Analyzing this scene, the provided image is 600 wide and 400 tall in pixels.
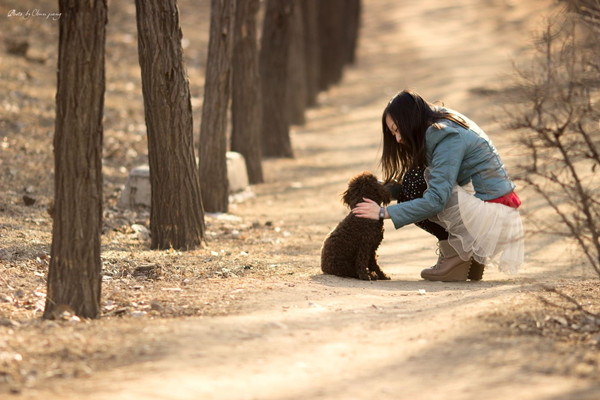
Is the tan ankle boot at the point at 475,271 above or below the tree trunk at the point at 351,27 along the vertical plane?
below

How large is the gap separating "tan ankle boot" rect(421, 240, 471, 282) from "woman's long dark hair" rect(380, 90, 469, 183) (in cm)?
76

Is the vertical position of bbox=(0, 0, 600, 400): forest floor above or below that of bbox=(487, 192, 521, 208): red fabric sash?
below

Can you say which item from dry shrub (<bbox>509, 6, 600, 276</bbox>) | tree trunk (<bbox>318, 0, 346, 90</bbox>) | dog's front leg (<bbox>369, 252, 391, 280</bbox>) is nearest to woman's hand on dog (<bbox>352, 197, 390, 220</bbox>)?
dog's front leg (<bbox>369, 252, 391, 280</bbox>)

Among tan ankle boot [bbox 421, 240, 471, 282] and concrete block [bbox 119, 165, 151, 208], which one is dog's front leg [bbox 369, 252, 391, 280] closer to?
tan ankle boot [bbox 421, 240, 471, 282]

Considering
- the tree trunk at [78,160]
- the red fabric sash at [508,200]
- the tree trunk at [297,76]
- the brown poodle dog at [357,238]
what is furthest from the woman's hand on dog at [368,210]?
the tree trunk at [297,76]

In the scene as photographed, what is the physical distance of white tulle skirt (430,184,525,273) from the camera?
664cm

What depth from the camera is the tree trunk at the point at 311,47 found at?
67.3ft

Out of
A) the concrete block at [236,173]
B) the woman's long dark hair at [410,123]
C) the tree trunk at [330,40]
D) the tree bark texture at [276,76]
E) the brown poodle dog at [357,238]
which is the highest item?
the tree trunk at [330,40]

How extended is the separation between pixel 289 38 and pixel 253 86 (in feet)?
8.42

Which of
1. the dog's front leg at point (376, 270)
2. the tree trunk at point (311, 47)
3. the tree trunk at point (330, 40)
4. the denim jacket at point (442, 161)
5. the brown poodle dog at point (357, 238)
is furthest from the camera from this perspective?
the tree trunk at point (330, 40)

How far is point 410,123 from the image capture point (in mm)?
6551

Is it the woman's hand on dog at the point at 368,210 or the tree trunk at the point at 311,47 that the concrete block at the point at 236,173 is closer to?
the woman's hand on dog at the point at 368,210

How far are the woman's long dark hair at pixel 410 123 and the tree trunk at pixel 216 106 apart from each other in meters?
3.79

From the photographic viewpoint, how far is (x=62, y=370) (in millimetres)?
4188
